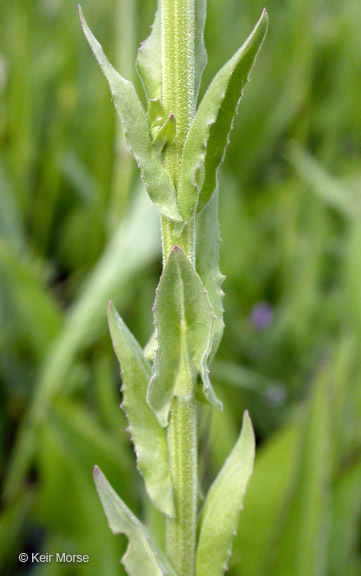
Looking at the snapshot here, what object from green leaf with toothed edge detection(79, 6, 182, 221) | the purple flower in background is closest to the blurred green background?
the purple flower in background

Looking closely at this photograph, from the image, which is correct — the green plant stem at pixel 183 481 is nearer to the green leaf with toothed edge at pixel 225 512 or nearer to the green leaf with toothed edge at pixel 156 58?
the green leaf with toothed edge at pixel 225 512

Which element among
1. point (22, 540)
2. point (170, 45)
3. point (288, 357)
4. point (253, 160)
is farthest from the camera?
point (253, 160)

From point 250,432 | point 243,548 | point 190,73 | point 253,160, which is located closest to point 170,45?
point 190,73

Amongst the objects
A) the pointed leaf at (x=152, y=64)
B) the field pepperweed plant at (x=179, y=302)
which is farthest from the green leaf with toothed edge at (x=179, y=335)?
the pointed leaf at (x=152, y=64)

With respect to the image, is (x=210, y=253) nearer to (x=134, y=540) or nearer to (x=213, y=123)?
(x=213, y=123)

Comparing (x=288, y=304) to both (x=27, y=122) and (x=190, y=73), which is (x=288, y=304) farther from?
(x=190, y=73)
